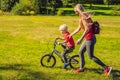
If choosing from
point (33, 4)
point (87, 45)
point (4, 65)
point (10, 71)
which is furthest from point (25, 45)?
point (33, 4)

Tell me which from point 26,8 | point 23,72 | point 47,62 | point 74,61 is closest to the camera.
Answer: point 23,72

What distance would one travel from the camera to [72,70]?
11.8m

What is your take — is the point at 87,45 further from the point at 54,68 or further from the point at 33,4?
the point at 33,4

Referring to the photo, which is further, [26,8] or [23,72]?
[26,8]

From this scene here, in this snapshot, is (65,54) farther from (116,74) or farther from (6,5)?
(6,5)

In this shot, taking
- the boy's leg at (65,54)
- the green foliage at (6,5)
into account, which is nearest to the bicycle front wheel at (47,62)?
the boy's leg at (65,54)

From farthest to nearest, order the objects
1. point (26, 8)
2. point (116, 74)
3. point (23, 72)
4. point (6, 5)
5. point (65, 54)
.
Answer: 1. point (6, 5)
2. point (26, 8)
3. point (65, 54)
4. point (23, 72)
5. point (116, 74)

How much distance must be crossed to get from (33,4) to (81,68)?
48.5 m

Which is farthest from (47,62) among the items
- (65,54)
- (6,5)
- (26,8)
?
(6,5)

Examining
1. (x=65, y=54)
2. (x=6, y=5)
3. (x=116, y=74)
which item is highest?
(x=65, y=54)

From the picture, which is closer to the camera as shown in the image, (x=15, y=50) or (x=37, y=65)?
(x=37, y=65)

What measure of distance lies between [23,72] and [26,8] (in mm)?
46890

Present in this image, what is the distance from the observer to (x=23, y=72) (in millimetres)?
11492

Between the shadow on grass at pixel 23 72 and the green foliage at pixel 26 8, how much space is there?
42.9 meters
